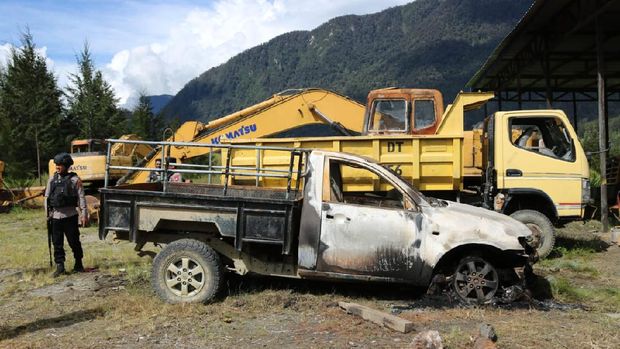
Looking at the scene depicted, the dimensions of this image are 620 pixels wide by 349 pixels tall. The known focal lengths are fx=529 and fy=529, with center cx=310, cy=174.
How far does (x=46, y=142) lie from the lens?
2850 centimetres

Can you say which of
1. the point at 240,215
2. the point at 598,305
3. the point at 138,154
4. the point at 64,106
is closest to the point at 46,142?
the point at 64,106

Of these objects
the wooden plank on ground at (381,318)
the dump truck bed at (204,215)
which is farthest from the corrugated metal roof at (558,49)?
the wooden plank on ground at (381,318)

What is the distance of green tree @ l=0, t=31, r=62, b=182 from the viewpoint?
26.0m

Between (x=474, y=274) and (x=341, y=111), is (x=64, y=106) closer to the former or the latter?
(x=341, y=111)

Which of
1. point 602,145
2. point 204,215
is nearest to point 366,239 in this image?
point 204,215

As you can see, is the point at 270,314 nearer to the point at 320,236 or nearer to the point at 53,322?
the point at 320,236

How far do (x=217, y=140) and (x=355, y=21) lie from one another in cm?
18836

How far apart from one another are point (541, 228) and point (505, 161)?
1255 millimetres

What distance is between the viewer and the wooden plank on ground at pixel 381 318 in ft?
16.7

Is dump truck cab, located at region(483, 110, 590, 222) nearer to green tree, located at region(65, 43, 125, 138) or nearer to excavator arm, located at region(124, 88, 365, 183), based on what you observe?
excavator arm, located at region(124, 88, 365, 183)

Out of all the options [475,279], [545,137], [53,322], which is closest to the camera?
[53,322]

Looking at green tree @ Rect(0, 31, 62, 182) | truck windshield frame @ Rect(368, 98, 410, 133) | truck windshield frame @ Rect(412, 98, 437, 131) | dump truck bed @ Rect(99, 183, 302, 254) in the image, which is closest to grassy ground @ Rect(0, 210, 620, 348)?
dump truck bed @ Rect(99, 183, 302, 254)

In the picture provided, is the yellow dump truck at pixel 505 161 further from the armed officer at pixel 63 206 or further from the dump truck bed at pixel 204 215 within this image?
the armed officer at pixel 63 206

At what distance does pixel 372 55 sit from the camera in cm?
16500
